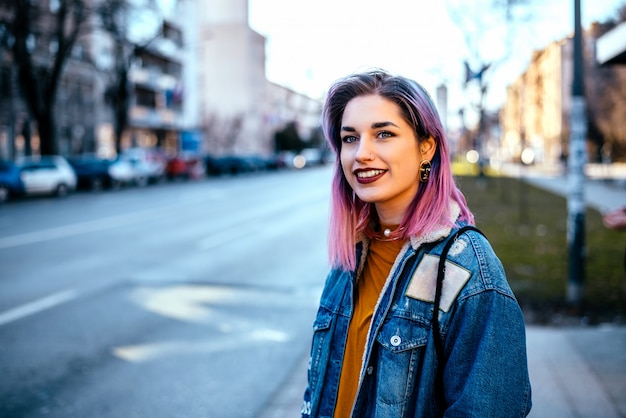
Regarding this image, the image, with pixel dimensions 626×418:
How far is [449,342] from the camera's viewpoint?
5.85 feet

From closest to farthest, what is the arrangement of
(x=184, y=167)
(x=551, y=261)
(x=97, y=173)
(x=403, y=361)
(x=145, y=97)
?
1. (x=403, y=361)
2. (x=551, y=261)
3. (x=97, y=173)
4. (x=184, y=167)
5. (x=145, y=97)

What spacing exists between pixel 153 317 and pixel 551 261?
20.2 ft

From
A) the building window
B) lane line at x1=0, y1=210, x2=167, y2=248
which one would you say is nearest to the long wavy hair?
lane line at x1=0, y1=210, x2=167, y2=248

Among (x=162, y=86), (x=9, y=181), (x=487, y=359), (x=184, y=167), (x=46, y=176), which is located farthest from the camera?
(x=162, y=86)

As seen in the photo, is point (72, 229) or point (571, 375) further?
point (72, 229)

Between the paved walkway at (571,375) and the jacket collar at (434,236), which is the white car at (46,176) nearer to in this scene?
the paved walkway at (571,375)

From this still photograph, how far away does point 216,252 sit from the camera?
12.2 meters

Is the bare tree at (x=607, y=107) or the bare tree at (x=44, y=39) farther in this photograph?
the bare tree at (x=607, y=107)

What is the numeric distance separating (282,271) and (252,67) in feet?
314

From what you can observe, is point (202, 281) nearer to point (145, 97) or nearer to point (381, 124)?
point (381, 124)

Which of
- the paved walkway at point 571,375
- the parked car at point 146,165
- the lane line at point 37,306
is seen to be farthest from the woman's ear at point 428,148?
the parked car at point 146,165

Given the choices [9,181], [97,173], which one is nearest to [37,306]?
[9,181]

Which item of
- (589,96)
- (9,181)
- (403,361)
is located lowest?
(9,181)

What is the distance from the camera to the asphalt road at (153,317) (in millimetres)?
5191
